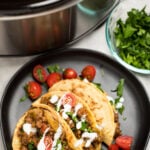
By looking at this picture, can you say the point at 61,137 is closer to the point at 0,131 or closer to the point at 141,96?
the point at 0,131

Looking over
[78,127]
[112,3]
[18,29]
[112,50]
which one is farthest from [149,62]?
[18,29]

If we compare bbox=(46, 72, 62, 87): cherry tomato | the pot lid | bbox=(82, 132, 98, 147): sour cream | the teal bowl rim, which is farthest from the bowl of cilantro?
the pot lid

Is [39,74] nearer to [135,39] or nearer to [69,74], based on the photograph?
[69,74]

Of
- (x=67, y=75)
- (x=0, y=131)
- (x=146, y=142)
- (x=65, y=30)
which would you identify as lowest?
(x=146, y=142)

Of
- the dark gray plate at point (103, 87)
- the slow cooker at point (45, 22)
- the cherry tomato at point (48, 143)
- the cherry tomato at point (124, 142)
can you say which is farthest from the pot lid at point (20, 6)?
the cherry tomato at point (124, 142)

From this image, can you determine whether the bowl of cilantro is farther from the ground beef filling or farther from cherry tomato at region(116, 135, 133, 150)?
the ground beef filling

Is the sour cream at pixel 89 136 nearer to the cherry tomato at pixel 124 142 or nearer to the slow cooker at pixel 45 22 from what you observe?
the cherry tomato at pixel 124 142
